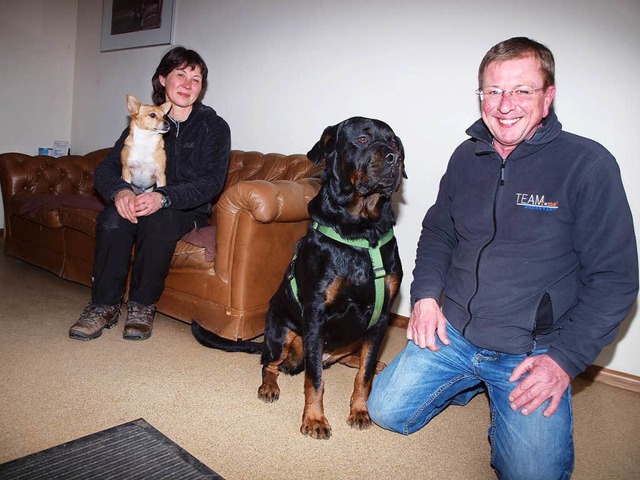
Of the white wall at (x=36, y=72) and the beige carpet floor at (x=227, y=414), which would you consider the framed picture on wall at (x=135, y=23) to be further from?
the beige carpet floor at (x=227, y=414)

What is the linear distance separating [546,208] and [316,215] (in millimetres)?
798

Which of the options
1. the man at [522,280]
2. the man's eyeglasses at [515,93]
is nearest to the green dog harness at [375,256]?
the man at [522,280]

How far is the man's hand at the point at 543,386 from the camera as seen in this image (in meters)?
1.27

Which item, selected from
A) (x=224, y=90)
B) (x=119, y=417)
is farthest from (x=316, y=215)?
(x=224, y=90)

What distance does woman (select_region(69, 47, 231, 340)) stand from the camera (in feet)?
7.63

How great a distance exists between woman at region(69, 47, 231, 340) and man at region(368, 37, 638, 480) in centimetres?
135

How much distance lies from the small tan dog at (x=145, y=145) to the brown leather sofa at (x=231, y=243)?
0.45 m

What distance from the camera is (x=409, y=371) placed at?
5.23ft

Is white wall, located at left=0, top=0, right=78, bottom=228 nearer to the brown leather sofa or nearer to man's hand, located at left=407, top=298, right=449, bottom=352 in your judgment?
the brown leather sofa

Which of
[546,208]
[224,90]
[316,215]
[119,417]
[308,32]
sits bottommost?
[119,417]

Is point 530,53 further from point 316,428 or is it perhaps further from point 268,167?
point 268,167

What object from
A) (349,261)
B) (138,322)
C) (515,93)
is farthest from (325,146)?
(138,322)

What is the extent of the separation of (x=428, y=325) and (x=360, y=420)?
47 centimetres

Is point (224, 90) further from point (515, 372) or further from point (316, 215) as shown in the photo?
point (515, 372)
